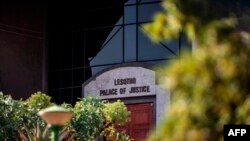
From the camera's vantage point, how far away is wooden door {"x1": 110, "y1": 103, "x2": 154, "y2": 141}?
29.8 metres

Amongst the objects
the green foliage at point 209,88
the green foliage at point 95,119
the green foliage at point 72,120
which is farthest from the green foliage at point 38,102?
the green foliage at point 209,88

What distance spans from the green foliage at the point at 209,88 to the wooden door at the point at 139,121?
23496mm

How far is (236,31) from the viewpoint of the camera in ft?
21.0

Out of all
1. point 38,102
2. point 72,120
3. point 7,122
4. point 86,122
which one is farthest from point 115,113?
point 7,122

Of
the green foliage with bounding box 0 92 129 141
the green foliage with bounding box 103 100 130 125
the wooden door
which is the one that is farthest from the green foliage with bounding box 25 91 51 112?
the wooden door

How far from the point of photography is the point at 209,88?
601 cm

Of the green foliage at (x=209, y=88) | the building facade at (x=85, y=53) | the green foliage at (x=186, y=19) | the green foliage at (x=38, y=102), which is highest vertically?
the building facade at (x=85, y=53)

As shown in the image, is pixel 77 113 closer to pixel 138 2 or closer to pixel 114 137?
pixel 114 137

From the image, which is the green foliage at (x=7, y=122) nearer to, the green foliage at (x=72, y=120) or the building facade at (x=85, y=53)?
the green foliage at (x=72, y=120)

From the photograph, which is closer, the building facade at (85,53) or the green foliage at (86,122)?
the green foliage at (86,122)

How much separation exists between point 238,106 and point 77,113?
1871 cm

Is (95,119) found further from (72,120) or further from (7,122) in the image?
(7,122)

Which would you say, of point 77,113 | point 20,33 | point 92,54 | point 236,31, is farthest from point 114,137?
point 236,31

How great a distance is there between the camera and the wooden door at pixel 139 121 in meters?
29.8
